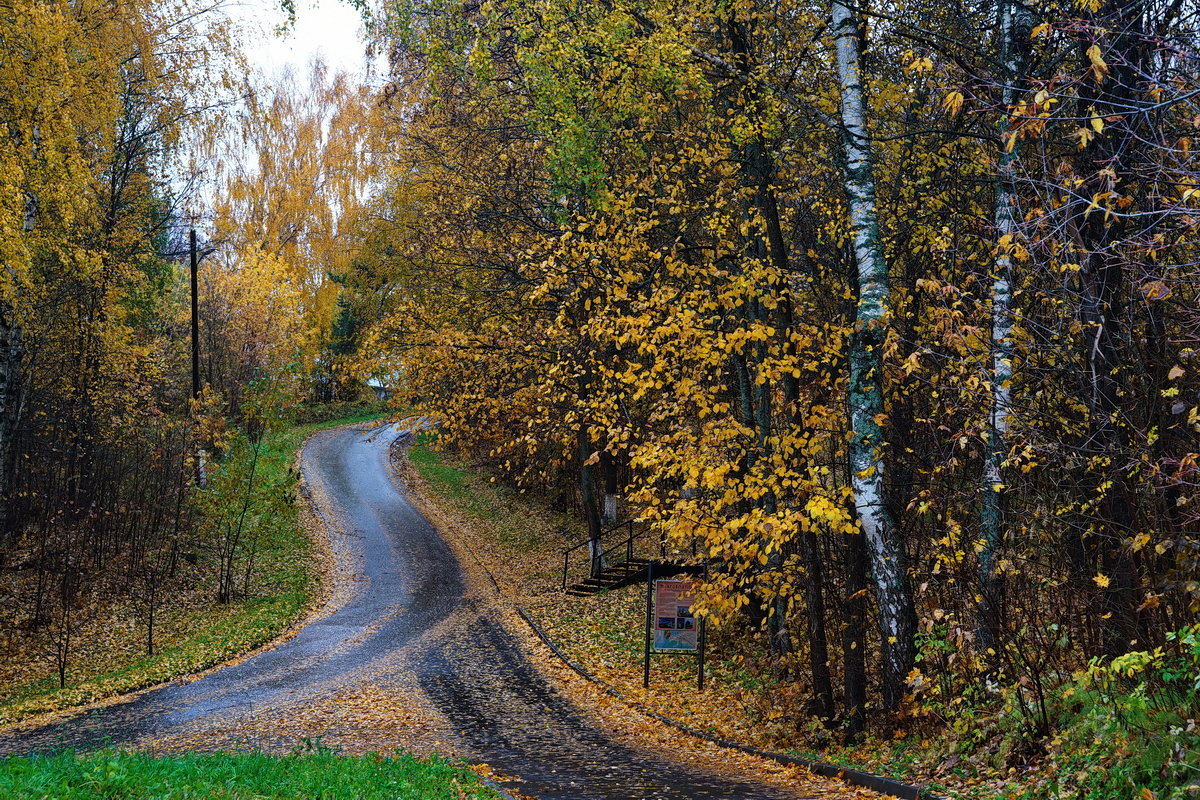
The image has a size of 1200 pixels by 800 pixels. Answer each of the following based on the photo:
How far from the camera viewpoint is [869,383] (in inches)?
328

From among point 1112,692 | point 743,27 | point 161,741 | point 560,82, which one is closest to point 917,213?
point 743,27

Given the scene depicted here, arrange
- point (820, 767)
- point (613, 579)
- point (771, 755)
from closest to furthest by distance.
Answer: point (820, 767) → point (771, 755) → point (613, 579)

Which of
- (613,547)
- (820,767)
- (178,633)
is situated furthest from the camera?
(613,547)

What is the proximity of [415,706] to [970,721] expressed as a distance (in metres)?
7.59

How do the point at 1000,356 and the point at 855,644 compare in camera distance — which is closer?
the point at 1000,356

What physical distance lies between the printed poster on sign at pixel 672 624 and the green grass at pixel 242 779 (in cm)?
531

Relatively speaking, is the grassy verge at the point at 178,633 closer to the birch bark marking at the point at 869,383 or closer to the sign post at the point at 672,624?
the sign post at the point at 672,624

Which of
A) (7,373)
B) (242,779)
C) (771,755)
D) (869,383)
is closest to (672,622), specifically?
(771,755)

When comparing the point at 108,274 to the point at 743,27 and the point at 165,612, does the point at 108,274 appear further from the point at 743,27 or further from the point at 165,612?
the point at 743,27

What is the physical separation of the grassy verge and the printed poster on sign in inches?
302

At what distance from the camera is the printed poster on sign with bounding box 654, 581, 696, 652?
1323 cm

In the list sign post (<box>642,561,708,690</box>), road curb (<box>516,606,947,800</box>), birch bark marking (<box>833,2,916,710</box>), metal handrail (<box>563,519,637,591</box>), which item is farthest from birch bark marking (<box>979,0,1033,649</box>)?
metal handrail (<box>563,519,637,591</box>)

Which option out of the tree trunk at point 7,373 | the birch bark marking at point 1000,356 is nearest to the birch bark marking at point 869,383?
the birch bark marking at point 1000,356

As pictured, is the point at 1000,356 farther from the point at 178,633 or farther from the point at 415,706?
the point at 178,633
